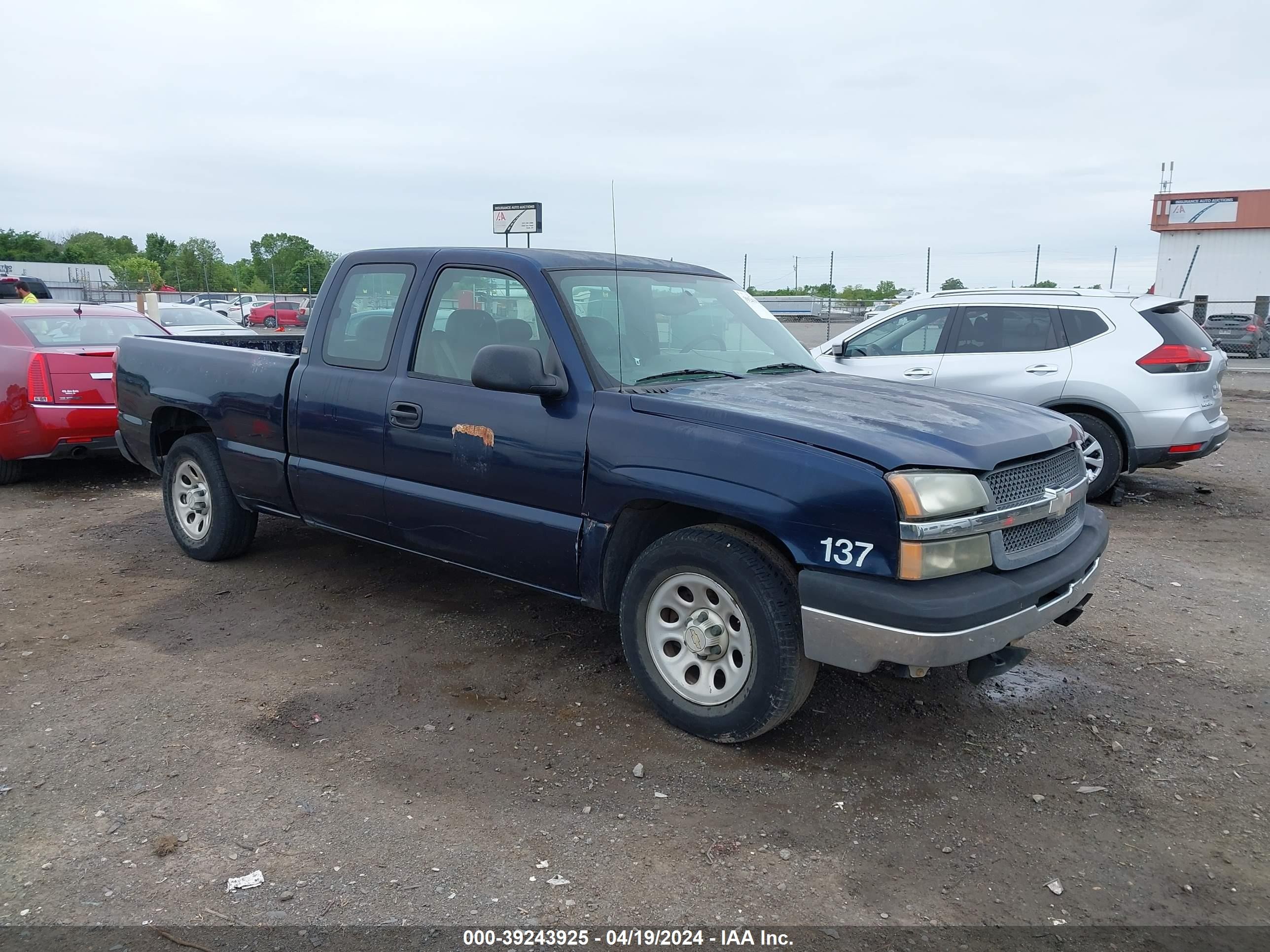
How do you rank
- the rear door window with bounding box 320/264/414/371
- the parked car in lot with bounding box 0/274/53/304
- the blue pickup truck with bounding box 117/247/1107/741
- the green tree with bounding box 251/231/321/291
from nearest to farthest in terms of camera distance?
1. the blue pickup truck with bounding box 117/247/1107/741
2. the rear door window with bounding box 320/264/414/371
3. the parked car in lot with bounding box 0/274/53/304
4. the green tree with bounding box 251/231/321/291

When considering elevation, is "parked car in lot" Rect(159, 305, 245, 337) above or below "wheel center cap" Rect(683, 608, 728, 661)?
above

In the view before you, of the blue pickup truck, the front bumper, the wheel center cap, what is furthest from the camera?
the wheel center cap

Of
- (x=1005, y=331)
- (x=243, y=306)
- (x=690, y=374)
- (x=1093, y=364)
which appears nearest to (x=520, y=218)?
(x=1005, y=331)

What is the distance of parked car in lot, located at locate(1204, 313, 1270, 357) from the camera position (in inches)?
1025

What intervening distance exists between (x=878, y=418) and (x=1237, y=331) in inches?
1075

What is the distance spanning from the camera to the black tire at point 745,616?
3.46 meters

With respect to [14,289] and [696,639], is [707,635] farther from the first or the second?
[14,289]

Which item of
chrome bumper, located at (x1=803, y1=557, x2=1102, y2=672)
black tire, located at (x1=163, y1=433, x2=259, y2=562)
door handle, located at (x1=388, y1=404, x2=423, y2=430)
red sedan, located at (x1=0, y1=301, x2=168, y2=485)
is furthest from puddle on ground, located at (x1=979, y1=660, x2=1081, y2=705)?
red sedan, located at (x1=0, y1=301, x2=168, y2=485)

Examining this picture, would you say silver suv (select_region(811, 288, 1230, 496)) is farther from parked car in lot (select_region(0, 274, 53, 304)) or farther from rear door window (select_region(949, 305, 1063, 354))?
parked car in lot (select_region(0, 274, 53, 304))

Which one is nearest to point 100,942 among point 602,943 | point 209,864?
point 209,864

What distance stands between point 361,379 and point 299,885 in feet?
8.62

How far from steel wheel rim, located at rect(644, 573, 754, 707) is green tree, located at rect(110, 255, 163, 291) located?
3068 inches

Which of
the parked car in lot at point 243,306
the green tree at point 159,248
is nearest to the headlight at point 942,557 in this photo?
the parked car in lot at point 243,306

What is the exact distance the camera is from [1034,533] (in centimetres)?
371
